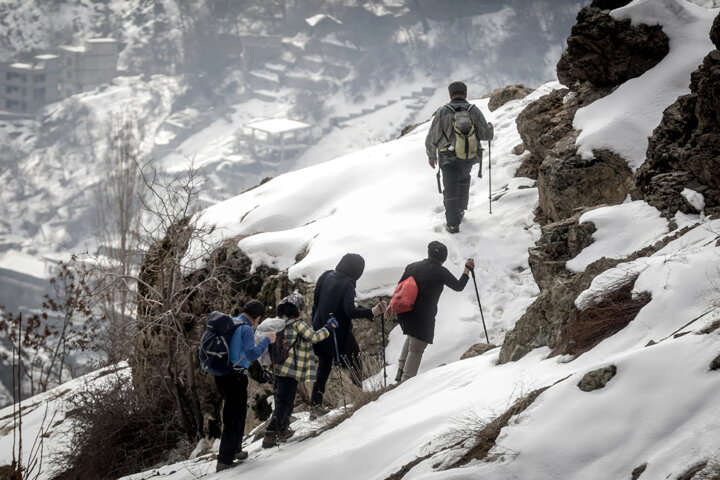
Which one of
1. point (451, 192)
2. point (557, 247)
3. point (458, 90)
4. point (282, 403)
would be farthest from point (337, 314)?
point (458, 90)

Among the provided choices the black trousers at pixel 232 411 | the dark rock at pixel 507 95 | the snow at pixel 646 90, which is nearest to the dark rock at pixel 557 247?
the snow at pixel 646 90

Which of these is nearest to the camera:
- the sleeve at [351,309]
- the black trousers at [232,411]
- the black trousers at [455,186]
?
the black trousers at [232,411]

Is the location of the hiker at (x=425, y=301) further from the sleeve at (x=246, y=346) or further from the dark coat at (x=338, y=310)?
the sleeve at (x=246, y=346)

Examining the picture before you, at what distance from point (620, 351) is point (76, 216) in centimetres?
11108

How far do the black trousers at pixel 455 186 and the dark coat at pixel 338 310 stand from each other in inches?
125

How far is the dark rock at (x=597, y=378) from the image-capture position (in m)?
3.84

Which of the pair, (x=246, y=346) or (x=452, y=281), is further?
(x=452, y=281)

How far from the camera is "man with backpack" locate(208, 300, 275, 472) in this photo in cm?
582

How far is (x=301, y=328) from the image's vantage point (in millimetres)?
6188

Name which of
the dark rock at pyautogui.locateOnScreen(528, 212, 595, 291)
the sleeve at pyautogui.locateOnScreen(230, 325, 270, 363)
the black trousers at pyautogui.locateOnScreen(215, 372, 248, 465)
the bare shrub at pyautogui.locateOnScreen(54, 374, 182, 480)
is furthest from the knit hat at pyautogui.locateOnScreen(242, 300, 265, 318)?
the bare shrub at pyautogui.locateOnScreen(54, 374, 182, 480)

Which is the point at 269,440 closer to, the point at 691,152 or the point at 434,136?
the point at 434,136

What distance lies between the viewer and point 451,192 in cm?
944

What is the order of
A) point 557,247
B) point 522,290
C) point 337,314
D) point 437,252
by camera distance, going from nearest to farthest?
point 337,314 < point 437,252 < point 557,247 < point 522,290

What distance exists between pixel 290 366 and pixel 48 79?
13674 centimetres
